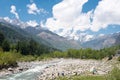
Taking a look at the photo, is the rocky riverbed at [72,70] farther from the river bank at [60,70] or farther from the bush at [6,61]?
the bush at [6,61]

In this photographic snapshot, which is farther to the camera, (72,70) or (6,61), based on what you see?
(6,61)

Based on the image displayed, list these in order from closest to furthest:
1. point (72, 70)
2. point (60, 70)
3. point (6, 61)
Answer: point (72, 70) → point (60, 70) → point (6, 61)

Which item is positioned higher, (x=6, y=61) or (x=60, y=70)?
(x=6, y=61)

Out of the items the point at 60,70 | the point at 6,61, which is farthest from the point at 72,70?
the point at 6,61

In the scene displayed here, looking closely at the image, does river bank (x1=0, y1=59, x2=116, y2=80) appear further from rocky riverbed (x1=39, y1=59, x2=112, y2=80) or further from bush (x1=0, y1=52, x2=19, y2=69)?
bush (x1=0, y1=52, x2=19, y2=69)

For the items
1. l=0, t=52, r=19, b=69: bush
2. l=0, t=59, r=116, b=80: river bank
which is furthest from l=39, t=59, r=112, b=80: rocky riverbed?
l=0, t=52, r=19, b=69: bush

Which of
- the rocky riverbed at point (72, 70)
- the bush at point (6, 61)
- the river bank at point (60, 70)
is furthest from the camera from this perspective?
the bush at point (6, 61)

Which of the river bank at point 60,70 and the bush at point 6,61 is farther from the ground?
the bush at point 6,61

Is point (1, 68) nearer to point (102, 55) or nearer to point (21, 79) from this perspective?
point (21, 79)

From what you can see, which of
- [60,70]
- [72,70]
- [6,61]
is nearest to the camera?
[72,70]

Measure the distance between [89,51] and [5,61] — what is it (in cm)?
11263

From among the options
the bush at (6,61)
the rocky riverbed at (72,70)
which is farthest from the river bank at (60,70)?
the bush at (6,61)

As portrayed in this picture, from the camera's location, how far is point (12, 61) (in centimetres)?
9162

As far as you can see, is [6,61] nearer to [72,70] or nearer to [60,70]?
[60,70]
